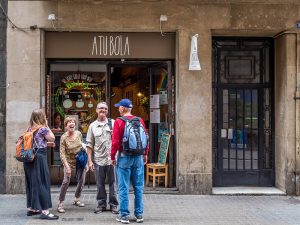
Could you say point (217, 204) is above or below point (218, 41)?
below

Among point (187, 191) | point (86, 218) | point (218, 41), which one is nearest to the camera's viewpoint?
point (86, 218)

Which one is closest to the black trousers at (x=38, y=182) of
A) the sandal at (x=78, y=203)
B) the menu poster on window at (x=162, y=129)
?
the sandal at (x=78, y=203)

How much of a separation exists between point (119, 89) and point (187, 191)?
2.87 m

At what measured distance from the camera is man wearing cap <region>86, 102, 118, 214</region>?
9055 millimetres

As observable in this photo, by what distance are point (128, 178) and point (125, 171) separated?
0.43ft

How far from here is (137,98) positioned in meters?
12.3

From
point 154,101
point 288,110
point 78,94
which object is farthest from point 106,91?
point 288,110

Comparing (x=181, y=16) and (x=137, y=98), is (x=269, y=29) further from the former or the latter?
(x=137, y=98)

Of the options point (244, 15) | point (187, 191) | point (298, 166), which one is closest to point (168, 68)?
point (244, 15)

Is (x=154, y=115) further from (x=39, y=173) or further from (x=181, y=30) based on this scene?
(x=39, y=173)

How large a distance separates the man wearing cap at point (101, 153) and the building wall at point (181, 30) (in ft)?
7.52

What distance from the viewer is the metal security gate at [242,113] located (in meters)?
11.9

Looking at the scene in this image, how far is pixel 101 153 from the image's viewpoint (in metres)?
9.05

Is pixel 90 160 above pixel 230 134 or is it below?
below
